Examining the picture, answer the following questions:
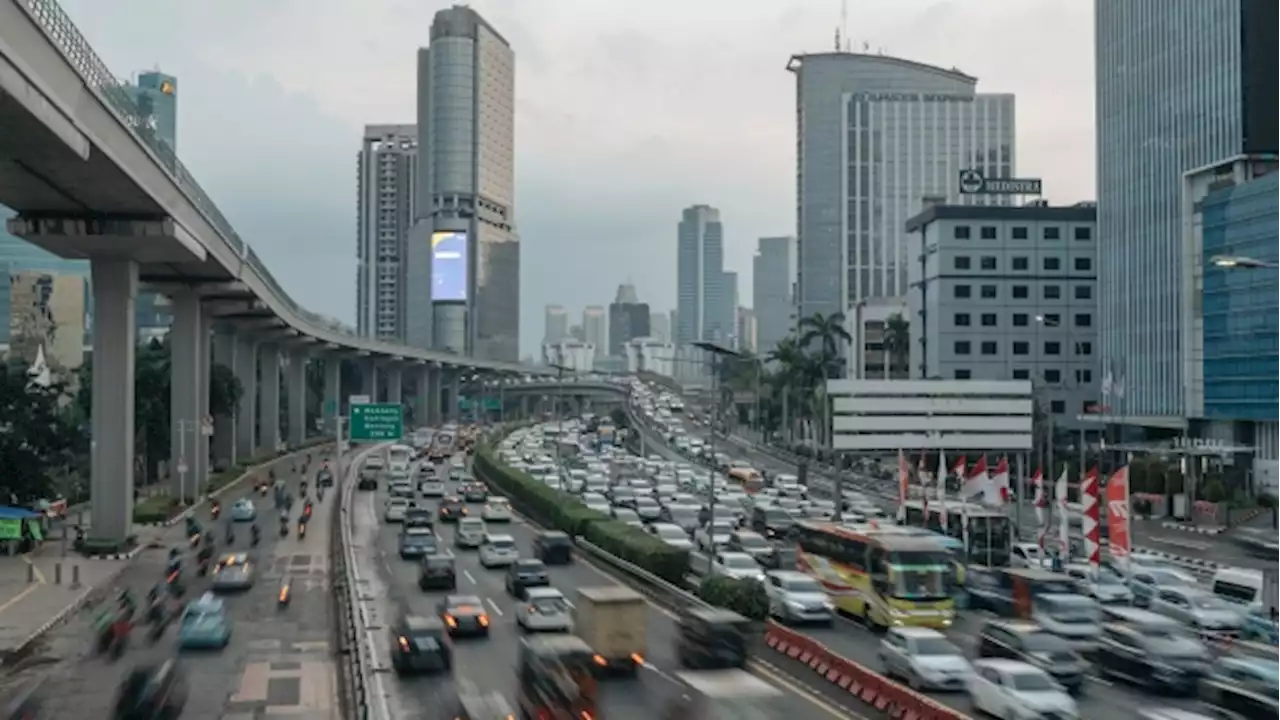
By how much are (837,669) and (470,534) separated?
89.4 feet

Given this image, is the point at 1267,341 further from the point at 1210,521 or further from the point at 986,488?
the point at 986,488

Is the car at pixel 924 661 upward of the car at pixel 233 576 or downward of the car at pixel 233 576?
upward

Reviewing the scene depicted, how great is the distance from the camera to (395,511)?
60.9 meters

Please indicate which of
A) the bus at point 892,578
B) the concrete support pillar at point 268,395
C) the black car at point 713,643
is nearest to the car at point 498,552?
the bus at point 892,578

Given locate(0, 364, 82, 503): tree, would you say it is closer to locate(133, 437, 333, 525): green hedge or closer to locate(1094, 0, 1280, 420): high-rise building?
locate(133, 437, 333, 525): green hedge

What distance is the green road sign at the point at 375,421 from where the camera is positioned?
56188 mm

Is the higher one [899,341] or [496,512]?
[899,341]

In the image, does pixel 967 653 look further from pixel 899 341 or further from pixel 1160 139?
pixel 899 341

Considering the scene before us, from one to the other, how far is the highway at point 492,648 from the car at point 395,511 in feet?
22.7

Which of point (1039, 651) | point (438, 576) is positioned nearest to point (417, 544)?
point (438, 576)

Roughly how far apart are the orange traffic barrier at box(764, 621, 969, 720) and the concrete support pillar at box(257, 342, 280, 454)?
8199 centimetres

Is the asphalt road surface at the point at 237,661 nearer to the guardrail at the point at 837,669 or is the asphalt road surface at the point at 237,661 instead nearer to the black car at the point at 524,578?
the black car at the point at 524,578

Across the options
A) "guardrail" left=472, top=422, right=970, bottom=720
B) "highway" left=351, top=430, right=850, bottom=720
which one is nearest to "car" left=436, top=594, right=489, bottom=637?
"highway" left=351, top=430, right=850, bottom=720

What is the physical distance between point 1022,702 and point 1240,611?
53.5 ft
